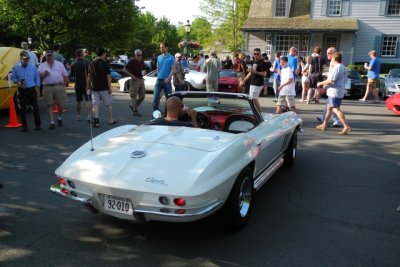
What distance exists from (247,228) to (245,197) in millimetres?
309

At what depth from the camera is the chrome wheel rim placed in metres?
3.86

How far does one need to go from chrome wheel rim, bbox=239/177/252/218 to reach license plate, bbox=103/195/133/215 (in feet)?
3.71

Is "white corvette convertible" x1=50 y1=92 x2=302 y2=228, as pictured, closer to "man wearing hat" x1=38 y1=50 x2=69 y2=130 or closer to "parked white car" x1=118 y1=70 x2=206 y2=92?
"man wearing hat" x1=38 y1=50 x2=69 y2=130

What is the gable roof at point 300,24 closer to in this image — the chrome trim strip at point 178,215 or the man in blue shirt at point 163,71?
the man in blue shirt at point 163,71

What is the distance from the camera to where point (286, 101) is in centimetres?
958

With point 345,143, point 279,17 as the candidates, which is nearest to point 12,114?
point 345,143

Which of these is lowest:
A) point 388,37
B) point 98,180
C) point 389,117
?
point 389,117

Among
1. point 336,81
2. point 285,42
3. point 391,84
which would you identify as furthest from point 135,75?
point 285,42

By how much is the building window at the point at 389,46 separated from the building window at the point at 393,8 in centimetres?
164

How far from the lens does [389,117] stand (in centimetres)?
1111

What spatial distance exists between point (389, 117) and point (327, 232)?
8442mm

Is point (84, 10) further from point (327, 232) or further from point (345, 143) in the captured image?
point (327, 232)

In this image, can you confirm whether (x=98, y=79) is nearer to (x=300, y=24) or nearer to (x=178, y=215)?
(x=178, y=215)

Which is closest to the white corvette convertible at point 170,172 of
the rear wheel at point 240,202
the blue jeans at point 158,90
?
the rear wheel at point 240,202
